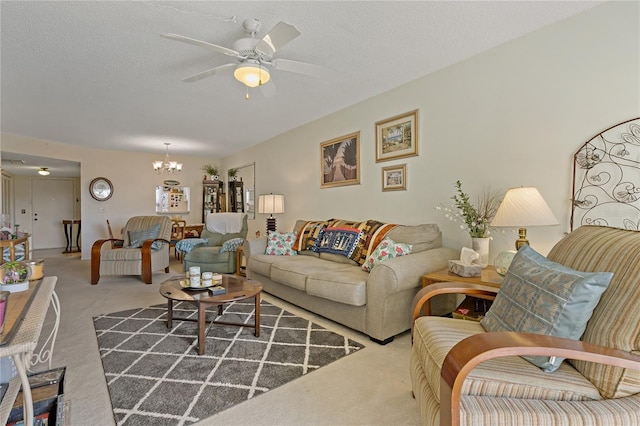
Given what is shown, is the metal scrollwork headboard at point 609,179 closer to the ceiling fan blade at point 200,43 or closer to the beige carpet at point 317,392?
the beige carpet at point 317,392

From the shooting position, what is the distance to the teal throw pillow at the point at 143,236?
4.71 meters

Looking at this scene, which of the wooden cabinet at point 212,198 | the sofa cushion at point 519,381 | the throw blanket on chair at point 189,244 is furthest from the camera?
the wooden cabinet at point 212,198

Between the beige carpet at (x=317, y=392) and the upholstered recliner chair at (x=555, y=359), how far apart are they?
0.40m

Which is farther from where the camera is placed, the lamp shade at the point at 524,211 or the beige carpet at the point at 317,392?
the lamp shade at the point at 524,211

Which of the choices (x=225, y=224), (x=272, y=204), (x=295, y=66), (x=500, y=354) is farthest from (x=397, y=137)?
(x=225, y=224)

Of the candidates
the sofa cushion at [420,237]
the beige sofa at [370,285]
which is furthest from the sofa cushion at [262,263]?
the sofa cushion at [420,237]

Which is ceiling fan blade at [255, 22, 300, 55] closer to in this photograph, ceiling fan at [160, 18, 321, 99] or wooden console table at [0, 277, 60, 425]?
ceiling fan at [160, 18, 321, 99]

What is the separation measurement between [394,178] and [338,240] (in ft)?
3.10

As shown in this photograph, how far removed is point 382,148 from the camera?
350 cm

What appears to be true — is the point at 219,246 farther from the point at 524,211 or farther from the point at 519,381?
the point at 519,381

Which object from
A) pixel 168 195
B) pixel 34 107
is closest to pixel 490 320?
pixel 34 107

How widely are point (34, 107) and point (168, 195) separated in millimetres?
3534

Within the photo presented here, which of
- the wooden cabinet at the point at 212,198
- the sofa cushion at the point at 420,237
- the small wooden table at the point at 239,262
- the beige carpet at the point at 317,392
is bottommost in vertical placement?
the beige carpet at the point at 317,392

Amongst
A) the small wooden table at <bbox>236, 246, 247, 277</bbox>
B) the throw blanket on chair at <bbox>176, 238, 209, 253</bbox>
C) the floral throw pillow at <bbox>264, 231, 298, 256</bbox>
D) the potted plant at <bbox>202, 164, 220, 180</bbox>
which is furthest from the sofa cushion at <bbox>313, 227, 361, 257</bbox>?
the potted plant at <bbox>202, 164, 220, 180</bbox>
